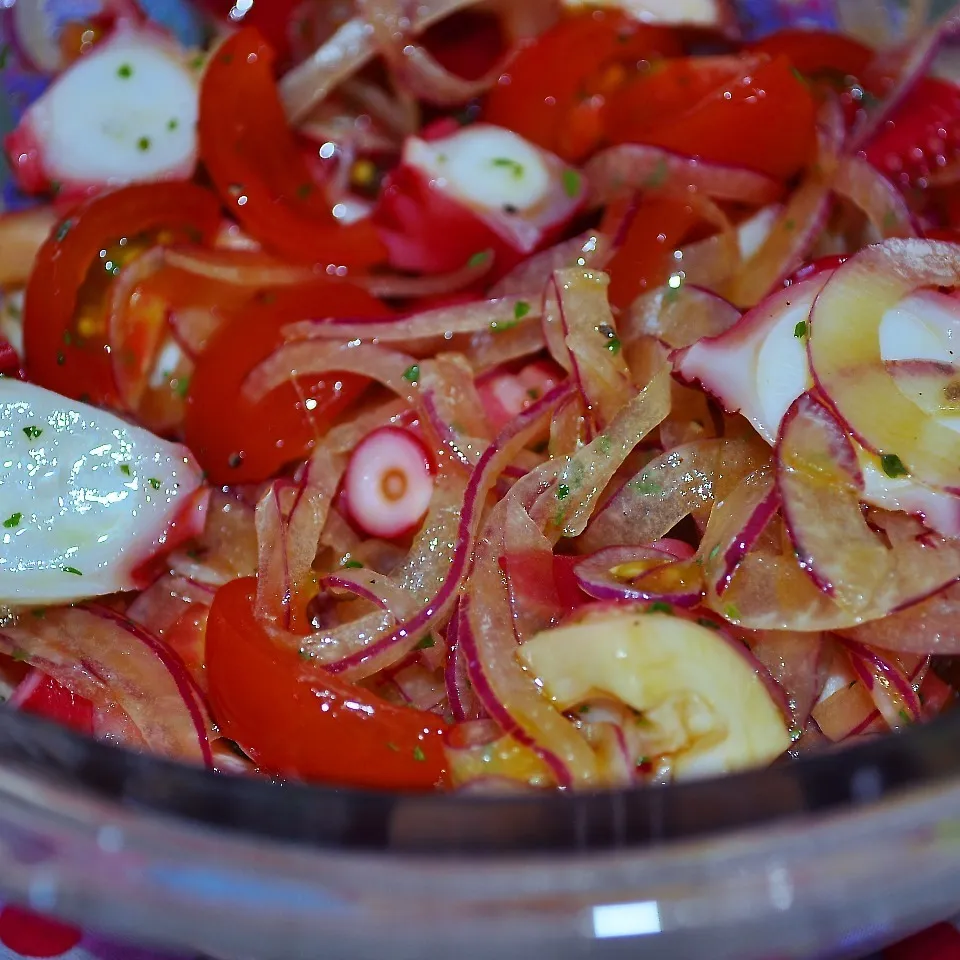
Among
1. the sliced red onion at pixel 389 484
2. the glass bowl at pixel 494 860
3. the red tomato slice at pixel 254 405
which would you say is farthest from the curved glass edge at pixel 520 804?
the red tomato slice at pixel 254 405

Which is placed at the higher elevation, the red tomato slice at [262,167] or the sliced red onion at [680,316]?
the red tomato slice at [262,167]

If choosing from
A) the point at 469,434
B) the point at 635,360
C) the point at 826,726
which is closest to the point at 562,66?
the point at 635,360

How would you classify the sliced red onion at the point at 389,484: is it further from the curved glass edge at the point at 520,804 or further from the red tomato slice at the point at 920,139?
the red tomato slice at the point at 920,139

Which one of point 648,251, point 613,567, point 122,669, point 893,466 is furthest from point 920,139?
point 122,669

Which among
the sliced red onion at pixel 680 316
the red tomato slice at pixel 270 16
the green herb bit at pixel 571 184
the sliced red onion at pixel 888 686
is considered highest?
the red tomato slice at pixel 270 16

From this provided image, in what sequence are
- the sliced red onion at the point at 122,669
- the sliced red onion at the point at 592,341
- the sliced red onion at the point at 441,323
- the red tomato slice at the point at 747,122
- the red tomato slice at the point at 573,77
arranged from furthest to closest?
the red tomato slice at the point at 573,77, the red tomato slice at the point at 747,122, the sliced red onion at the point at 441,323, the sliced red onion at the point at 592,341, the sliced red onion at the point at 122,669
